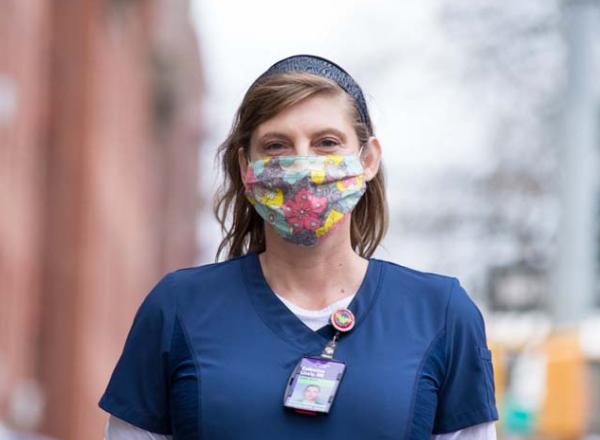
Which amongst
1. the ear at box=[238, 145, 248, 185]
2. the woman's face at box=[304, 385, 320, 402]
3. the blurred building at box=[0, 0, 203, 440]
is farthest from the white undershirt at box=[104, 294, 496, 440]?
the blurred building at box=[0, 0, 203, 440]

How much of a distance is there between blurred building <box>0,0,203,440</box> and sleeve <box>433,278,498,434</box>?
779 inches

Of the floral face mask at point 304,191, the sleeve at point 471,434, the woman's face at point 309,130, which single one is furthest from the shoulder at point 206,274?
Result: the sleeve at point 471,434

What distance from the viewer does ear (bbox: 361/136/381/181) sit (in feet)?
13.1

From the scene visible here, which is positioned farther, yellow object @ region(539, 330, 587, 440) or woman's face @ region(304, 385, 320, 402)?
yellow object @ region(539, 330, 587, 440)

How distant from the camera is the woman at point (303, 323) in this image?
3598 mm

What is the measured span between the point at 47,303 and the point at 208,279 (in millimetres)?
26511

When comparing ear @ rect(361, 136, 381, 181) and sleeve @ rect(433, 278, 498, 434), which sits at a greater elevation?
ear @ rect(361, 136, 381, 181)

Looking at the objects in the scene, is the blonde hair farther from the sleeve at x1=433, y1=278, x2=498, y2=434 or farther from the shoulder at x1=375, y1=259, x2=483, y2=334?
the sleeve at x1=433, y1=278, x2=498, y2=434

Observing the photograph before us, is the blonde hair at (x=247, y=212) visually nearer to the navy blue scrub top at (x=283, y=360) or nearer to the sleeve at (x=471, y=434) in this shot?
the navy blue scrub top at (x=283, y=360)

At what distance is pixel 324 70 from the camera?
389 cm

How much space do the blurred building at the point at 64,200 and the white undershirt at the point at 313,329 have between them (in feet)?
64.4

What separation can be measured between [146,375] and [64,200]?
1046 inches

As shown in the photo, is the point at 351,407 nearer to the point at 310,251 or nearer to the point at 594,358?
the point at 310,251

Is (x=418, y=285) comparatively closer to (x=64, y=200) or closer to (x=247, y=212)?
(x=247, y=212)
